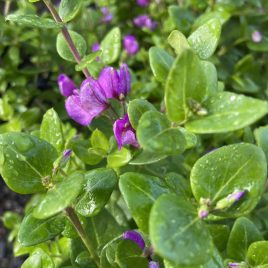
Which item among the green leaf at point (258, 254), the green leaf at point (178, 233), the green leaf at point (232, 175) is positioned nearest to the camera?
the green leaf at point (178, 233)

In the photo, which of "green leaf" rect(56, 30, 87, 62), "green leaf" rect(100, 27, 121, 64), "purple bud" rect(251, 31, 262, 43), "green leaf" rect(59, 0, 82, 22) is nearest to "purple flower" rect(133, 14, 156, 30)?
"purple bud" rect(251, 31, 262, 43)

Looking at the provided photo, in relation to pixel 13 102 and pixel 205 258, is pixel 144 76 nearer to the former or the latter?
pixel 13 102

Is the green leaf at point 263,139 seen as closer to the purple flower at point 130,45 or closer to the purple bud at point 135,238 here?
the purple bud at point 135,238

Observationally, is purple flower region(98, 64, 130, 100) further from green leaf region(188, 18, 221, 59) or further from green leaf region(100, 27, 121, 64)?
green leaf region(100, 27, 121, 64)

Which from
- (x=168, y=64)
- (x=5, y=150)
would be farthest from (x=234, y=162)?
(x=5, y=150)

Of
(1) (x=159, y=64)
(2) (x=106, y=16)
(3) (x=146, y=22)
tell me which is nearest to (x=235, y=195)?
(1) (x=159, y=64)

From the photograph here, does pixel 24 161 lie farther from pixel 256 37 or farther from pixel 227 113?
pixel 256 37

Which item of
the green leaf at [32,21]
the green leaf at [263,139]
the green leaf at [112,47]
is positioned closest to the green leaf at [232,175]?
the green leaf at [263,139]
